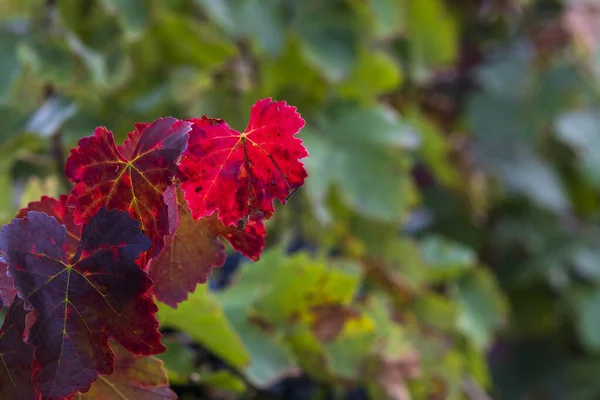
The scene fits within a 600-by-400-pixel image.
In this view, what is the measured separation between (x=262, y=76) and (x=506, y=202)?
0.66 m

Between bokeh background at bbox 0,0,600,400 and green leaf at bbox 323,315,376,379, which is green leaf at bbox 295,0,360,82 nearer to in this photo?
bokeh background at bbox 0,0,600,400

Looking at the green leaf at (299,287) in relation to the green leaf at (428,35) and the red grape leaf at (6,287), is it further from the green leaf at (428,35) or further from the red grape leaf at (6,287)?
the green leaf at (428,35)

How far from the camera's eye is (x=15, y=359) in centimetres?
26

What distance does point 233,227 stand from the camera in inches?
11.6

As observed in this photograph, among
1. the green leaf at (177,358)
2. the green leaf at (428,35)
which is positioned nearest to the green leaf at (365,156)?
the green leaf at (428,35)

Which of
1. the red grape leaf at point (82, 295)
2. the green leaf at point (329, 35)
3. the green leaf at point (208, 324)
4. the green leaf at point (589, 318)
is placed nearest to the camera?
the red grape leaf at point (82, 295)

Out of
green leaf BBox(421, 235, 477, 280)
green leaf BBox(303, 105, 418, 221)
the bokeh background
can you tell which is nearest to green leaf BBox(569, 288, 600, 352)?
the bokeh background

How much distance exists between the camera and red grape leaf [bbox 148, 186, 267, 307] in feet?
0.93

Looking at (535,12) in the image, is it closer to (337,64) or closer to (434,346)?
(337,64)

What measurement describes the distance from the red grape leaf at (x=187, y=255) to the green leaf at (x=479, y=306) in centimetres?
68

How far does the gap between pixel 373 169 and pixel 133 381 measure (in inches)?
24.1

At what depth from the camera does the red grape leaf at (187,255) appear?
0.28 metres

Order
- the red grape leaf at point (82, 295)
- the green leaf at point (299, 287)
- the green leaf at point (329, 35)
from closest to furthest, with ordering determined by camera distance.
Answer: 1. the red grape leaf at point (82, 295)
2. the green leaf at point (299, 287)
3. the green leaf at point (329, 35)

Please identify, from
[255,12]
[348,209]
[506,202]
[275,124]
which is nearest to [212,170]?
[275,124]
